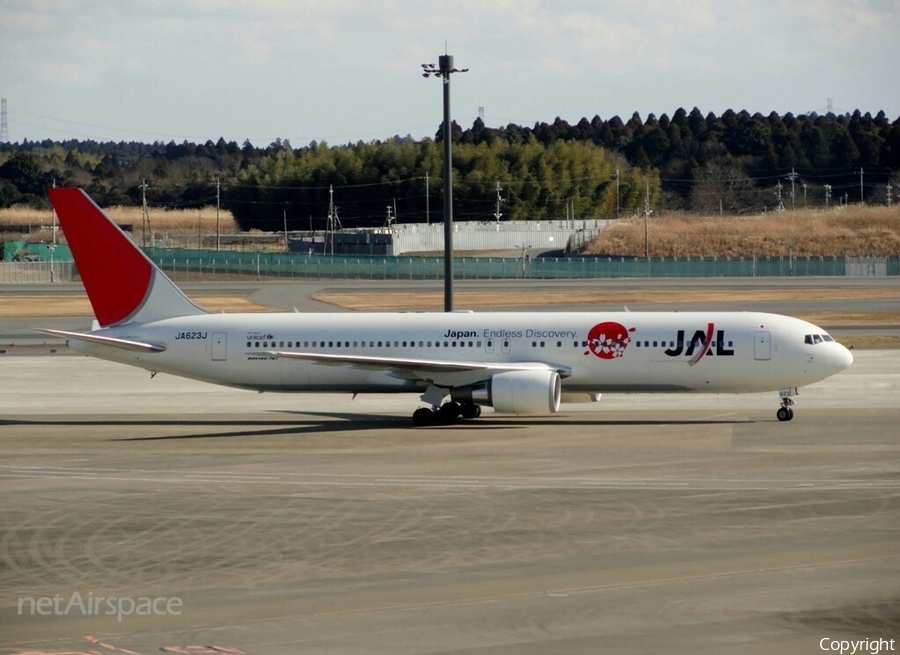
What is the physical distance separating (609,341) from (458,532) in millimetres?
16815

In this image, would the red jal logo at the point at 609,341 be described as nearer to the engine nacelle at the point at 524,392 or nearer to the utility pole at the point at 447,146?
the engine nacelle at the point at 524,392

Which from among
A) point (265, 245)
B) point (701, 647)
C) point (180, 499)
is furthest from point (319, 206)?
point (701, 647)

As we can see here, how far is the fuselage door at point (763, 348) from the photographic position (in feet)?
125

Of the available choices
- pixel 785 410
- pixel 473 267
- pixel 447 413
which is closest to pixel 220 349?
pixel 447 413

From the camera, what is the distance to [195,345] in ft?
135

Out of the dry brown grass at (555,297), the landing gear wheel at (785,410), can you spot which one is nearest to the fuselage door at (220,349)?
the landing gear wheel at (785,410)

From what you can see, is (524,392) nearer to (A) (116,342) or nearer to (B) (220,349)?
(B) (220,349)

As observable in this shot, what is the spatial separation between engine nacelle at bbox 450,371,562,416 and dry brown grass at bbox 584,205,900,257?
356 ft

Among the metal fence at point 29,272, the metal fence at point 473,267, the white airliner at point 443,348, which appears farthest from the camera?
the metal fence at point 29,272

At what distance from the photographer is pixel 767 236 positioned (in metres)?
147

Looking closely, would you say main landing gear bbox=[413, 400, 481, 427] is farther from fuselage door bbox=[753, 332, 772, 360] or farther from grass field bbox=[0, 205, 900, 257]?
grass field bbox=[0, 205, 900, 257]

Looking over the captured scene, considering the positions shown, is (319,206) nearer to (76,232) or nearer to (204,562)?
(76,232)

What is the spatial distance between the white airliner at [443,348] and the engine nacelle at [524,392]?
1.7 inches

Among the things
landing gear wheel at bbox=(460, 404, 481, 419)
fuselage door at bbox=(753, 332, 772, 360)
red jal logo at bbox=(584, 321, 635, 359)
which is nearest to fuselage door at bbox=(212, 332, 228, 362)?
landing gear wheel at bbox=(460, 404, 481, 419)
